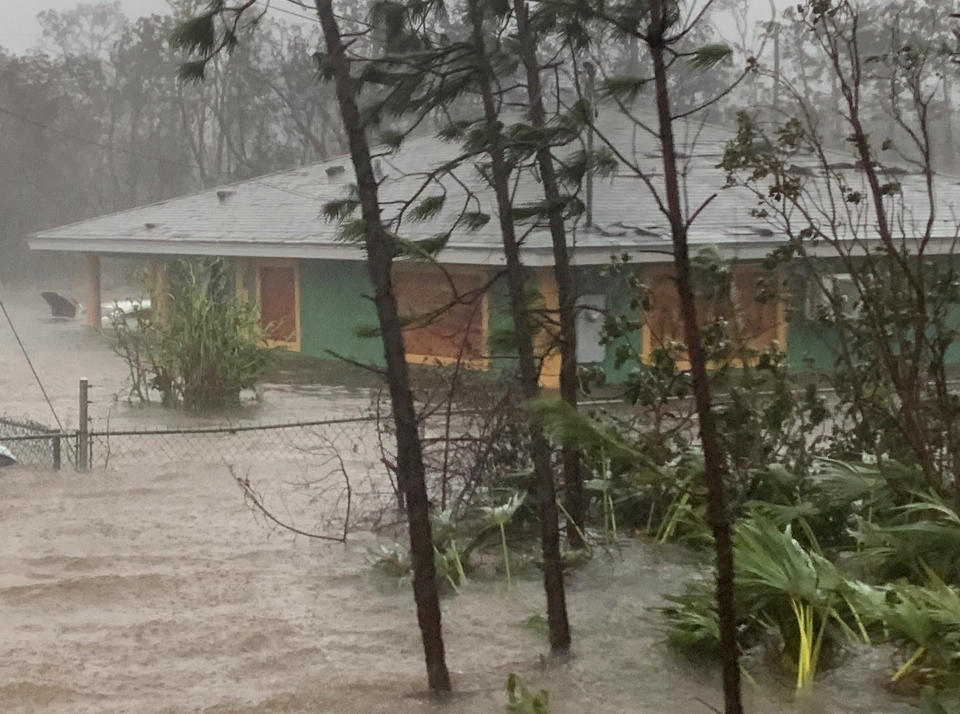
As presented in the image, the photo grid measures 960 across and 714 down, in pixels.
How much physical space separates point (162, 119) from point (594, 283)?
42.7 m

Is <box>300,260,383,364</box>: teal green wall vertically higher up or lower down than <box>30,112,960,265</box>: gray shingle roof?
lower down

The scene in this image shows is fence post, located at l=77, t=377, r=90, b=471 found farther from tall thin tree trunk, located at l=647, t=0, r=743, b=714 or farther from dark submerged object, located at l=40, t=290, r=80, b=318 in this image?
dark submerged object, located at l=40, t=290, r=80, b=318

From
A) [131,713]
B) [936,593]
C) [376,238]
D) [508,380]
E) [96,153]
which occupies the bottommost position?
[131,713]

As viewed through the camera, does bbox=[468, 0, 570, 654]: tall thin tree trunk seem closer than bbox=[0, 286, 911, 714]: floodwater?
No

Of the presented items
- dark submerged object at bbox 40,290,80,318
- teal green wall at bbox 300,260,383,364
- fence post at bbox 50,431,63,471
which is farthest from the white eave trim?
dark submerged object at bbox 40,290,80,318

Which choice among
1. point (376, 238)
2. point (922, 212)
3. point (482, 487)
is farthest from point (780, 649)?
point (922, 212)

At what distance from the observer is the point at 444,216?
21.0 m

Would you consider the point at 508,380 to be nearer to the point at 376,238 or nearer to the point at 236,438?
the point at 376,238

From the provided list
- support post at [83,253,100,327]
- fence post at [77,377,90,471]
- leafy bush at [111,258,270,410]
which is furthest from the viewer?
support post at [83,253,100,327]

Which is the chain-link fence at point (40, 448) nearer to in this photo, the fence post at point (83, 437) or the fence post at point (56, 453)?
the fence post at point (56, 453)

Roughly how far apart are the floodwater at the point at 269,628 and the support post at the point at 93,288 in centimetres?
1885

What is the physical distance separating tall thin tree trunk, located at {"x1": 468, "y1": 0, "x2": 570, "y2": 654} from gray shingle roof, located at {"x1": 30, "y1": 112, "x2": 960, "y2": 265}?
6.58 meters

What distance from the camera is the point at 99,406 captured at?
1873cm

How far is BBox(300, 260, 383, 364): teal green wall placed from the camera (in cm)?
2242
